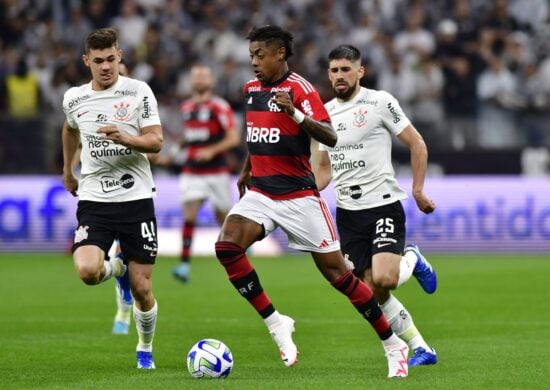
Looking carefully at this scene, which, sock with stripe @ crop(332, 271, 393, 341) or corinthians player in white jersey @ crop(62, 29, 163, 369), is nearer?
sock with stripe @ crop(332, 271, 393, 341)

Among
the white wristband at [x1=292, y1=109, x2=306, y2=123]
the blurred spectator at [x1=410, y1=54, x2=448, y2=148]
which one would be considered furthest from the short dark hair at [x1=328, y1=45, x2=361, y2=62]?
the blurred spectator at [x1=410, y1=54, x2=448, y2=148]

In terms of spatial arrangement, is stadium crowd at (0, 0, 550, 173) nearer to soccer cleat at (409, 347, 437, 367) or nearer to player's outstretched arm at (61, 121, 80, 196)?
player's outstretched arm at (61, 121, 80, 196)

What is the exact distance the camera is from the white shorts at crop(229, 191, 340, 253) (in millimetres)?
8984

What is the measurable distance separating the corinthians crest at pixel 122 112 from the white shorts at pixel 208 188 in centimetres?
812

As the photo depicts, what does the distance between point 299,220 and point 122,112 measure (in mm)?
1611

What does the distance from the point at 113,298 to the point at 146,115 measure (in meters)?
6.01

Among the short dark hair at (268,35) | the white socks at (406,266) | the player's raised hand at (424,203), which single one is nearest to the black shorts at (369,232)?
the white socks at (406,266)

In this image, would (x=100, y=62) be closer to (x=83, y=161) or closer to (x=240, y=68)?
(x=83, y=161)

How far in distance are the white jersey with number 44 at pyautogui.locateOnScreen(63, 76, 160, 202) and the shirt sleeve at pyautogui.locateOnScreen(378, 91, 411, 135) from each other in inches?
72.3

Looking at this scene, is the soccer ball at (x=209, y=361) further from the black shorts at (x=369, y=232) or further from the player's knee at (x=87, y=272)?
the black shorts at (x=369, y=232)

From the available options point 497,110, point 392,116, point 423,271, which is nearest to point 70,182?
point 392,116

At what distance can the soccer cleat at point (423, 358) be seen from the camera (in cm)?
955

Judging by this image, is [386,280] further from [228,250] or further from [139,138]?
[139,138]

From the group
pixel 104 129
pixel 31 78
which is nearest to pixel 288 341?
pixel 104 129
